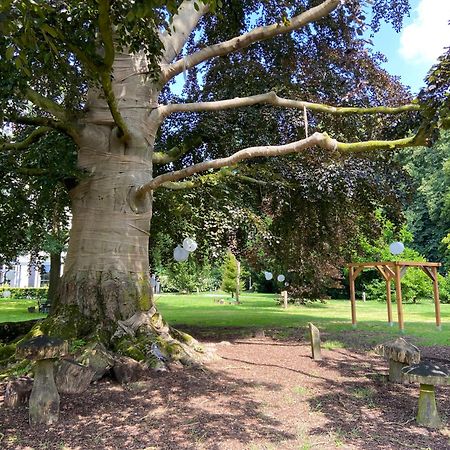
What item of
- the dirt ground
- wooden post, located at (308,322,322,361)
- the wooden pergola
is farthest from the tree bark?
the wooden pergola

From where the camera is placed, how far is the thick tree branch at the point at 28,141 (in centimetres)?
761

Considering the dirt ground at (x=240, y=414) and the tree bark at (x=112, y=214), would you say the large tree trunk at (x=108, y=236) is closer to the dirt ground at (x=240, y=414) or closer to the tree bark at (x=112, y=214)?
the tree bark at (x=112, y=214)

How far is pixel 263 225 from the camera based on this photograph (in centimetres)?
893

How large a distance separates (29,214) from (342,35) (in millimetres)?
8099

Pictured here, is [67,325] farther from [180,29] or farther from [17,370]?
[180,29]

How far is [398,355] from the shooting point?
220 inches

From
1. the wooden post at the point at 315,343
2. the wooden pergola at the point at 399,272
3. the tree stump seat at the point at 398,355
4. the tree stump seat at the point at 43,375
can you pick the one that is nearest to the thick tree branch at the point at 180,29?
the wooden post at the point at 315,343

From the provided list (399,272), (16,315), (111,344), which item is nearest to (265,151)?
(111,344)

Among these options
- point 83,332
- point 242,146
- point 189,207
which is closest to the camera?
point 83,332

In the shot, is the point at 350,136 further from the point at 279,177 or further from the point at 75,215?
the point at 75,215

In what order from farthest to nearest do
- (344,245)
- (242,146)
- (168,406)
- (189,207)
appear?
1. (344,245)
2. (242,146)
3. (189,207)
4. (168,406)

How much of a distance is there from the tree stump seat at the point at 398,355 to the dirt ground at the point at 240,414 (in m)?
0.20

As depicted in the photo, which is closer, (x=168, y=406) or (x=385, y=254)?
(x=168, y=406)

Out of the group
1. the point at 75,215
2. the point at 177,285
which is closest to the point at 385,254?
the point at 177,285
